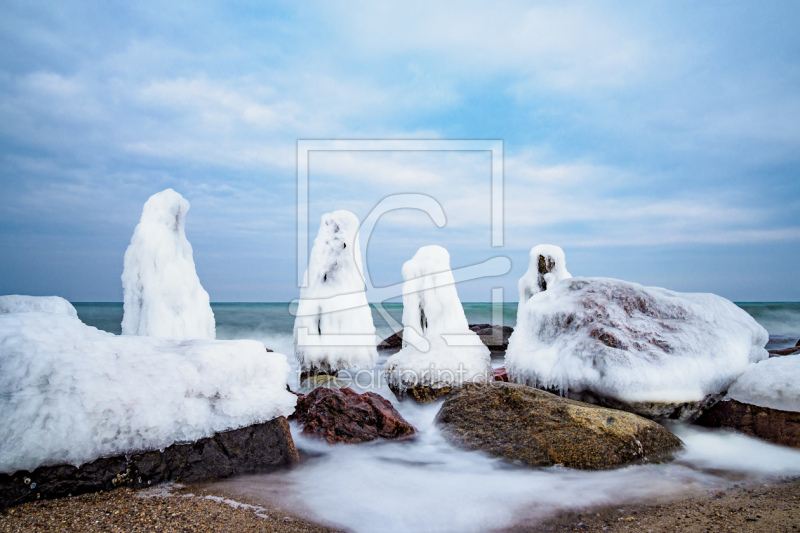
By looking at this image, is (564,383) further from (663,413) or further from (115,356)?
(115,356)

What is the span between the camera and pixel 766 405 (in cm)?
580

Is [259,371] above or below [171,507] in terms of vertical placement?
above

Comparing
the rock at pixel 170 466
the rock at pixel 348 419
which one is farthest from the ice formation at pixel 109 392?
the rock at pixel 348 419

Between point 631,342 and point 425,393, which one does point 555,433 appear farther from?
point 425,393

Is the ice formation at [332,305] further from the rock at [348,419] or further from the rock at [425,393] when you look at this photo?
the rock at [348,419]

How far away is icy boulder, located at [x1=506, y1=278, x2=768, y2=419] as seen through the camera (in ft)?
20.2

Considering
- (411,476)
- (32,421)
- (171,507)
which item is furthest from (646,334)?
(32,421)

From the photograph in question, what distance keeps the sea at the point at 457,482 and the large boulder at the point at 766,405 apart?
0.58 feet

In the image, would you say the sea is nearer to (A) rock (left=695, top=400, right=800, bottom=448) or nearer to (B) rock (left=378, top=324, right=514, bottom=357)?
(A) rock (left=695, top=400, right=800, bottom=448)

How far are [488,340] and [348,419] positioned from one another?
1144 cm

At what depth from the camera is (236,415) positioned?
415 cm

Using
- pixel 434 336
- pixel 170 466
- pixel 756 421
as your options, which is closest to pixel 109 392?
pixel 170 466

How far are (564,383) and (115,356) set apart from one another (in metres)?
5.42

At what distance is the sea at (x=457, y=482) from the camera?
3.84m
